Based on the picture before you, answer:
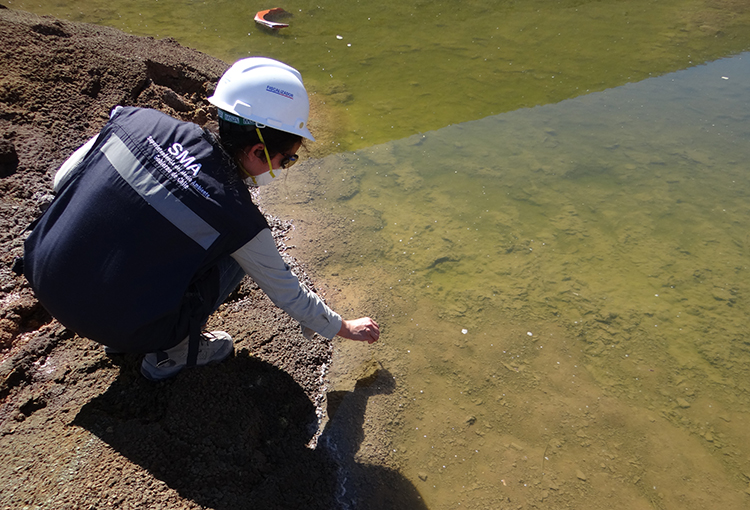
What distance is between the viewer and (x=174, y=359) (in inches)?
74.9

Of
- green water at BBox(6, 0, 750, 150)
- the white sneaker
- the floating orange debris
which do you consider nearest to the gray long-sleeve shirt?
the white sneaker

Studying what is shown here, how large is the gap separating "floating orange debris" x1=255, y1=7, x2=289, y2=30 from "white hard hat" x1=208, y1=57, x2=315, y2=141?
4.31m

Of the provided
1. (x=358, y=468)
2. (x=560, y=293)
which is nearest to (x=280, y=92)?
(x=358, y=468)

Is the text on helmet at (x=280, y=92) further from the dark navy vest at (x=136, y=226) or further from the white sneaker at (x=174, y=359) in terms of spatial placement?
the white sneaker at (x=174, y=359)

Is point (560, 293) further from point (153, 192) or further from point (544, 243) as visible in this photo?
point (153, 192)

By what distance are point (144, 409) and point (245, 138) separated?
1093mm

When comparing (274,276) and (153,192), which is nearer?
(153,192)

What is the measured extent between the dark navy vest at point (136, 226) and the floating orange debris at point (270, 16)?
4449mm

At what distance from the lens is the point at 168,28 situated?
552 centimetres

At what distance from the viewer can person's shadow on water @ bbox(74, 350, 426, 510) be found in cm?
163

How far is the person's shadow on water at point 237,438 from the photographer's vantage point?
1.63m

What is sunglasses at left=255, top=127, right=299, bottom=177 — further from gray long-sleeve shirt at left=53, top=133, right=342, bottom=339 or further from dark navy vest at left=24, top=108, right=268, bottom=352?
gray long-sleeve shirt at left=53, top=133, right=342, bottom=339

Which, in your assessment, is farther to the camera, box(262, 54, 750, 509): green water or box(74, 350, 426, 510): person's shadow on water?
box(262, 54, 750, 509): green water

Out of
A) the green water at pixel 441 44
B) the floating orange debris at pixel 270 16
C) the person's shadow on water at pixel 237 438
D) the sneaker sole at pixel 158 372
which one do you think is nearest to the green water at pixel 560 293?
the person's shadow on water at pixel 237 438
